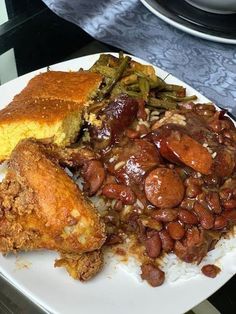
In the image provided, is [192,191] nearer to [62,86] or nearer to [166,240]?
[166,240]

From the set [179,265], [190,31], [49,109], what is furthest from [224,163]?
[190,31]

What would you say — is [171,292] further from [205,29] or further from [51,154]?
[205,29]

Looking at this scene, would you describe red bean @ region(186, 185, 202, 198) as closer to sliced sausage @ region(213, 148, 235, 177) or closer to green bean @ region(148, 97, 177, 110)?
sliced sausage @ region(213, 148, 235, 177)

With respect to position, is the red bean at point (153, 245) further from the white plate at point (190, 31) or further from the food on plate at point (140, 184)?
the white plate at point (190, 31)

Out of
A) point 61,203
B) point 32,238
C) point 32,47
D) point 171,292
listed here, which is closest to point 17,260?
point 32,238

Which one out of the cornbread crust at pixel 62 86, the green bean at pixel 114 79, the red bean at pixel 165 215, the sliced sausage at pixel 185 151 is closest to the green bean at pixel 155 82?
the green bean at pixel 114 79
